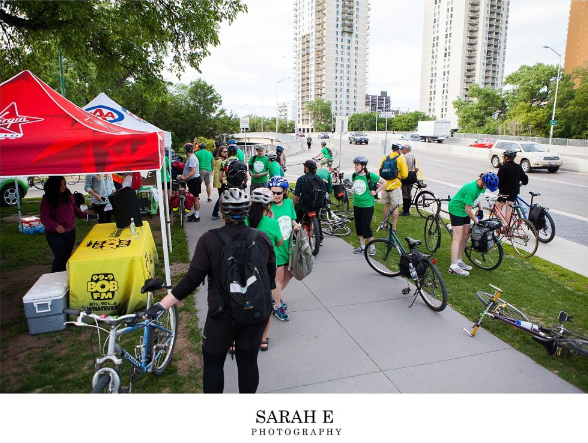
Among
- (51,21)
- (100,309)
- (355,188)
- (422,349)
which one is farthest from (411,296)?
(51,21)

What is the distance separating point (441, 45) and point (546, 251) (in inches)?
5460

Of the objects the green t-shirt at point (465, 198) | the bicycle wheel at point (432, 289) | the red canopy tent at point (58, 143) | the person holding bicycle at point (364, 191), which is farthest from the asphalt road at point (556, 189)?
the red canopy tent at point (58, 143)

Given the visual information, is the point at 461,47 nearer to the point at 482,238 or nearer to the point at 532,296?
the point at 482,238

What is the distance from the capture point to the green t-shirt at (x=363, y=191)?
23.1 ft

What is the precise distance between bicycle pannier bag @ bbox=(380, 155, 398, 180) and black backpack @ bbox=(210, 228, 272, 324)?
678 centimetres

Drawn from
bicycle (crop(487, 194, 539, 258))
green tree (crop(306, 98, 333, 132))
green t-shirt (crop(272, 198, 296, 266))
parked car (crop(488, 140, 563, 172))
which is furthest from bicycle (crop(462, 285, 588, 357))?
green tree (crop(306, 98, 333, 132))

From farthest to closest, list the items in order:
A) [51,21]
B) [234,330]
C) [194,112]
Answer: [194,112] → [51,21] → [234,330]

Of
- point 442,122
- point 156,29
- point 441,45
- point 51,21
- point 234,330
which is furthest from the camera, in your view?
point 441,45

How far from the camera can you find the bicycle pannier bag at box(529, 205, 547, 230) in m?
8.13

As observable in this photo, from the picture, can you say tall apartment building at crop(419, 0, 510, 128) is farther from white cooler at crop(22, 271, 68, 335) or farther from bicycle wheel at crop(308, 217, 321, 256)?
white cooler at crop(22, 271, 68, 335)
